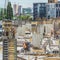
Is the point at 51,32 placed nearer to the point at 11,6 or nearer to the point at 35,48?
the point at 35,48

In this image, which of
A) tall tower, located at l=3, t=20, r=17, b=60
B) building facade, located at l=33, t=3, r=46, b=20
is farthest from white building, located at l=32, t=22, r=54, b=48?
tall tower, located at l=3, t=20, r=17, b=60

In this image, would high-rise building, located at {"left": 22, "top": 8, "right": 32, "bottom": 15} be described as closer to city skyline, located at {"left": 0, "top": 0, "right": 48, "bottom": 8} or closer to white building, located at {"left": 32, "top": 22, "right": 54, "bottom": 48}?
city skyline, located at {"left": 0, "top": 0, "right": 48, "bottom": 8}

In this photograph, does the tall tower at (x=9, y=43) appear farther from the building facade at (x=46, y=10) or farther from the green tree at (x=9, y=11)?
Answer: the building facade at (x=46, y=10)

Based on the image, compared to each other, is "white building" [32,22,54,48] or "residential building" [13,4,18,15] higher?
"residential building" [13,4,18,15]

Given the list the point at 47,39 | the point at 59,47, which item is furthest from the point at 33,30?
the point at 59,47

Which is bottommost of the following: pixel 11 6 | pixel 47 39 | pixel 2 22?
pixel 47 39

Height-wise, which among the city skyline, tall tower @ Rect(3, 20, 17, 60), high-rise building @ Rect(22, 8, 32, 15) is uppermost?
the city skyline
